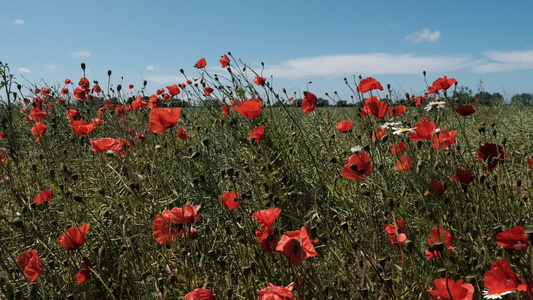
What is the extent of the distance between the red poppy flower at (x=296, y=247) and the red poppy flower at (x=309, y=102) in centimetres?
172

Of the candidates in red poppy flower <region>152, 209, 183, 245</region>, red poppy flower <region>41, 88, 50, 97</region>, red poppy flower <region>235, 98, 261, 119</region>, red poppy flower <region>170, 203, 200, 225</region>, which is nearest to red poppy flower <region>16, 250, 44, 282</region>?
red poppy flower <region>152, 209, 183, 245</region>

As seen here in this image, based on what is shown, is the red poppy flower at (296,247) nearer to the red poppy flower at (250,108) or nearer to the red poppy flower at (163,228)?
the red poppy flower at (163,228)

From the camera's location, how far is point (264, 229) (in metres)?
1.45

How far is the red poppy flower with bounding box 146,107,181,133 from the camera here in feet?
7.29

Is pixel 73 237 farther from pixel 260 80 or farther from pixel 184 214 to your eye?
pixel 260 80

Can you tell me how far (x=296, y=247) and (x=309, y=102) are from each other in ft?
6.16

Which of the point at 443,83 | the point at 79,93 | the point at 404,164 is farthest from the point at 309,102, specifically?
the point at 79,93

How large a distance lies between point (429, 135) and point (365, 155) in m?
0.29

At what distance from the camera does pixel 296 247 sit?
1.30 meters

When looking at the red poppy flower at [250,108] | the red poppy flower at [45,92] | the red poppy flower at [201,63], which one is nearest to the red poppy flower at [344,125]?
the red poppy flower at [250,108]

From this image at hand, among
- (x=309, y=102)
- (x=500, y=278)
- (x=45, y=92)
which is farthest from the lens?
(x=45, y=92)

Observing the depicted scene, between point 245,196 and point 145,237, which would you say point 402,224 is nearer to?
point 245,196

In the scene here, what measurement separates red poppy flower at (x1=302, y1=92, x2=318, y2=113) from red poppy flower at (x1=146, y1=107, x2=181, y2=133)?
104 cm

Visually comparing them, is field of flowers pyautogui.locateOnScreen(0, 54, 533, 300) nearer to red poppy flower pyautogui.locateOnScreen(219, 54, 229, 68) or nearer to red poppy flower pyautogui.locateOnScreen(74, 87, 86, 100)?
red poppy flower pyautogui.locateOnScreen(219, 54, 229, 68)
